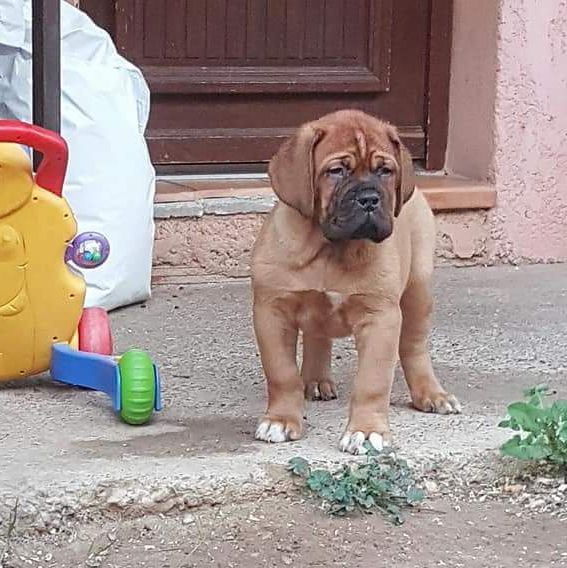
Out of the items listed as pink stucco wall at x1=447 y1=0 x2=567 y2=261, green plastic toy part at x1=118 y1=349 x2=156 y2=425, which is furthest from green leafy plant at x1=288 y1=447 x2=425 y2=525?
pink stucco wall at x1=447 y1=0 x2=567 y2=261

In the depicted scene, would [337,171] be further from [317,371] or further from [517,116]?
[517,116]

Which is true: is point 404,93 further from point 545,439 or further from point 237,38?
point 545,439

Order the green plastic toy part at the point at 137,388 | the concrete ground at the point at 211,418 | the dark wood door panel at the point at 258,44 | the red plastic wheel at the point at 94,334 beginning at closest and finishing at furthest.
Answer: the concrete ground at the point at 211,418 → the green plastic toy part at the point at 137,388 → the red plastic wheel at the point at 94,334 → the dark wood door panel at the point at 258,44

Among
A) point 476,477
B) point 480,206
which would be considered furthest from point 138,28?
point 476,477

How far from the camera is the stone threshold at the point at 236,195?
5.03 meters

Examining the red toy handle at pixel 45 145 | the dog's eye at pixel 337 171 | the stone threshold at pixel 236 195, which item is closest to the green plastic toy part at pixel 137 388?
the red toy handle at pixel 45 145

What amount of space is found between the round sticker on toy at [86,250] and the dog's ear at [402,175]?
80 centimetres

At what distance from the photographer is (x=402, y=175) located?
318 cm

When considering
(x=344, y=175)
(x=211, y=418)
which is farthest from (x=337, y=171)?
(x=211, y=418)

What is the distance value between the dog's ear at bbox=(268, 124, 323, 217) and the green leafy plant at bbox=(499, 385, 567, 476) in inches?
26.6

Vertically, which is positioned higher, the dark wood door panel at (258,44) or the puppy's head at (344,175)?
the dark wood door panel at (258,44)

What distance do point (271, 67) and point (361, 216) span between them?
2.69 meters

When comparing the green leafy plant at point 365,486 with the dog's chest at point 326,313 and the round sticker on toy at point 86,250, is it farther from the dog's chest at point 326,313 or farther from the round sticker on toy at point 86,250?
the round sticker on toy at point 86,250

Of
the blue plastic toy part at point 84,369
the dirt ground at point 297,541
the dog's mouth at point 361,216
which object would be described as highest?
the dog's mouth at point 361,216
